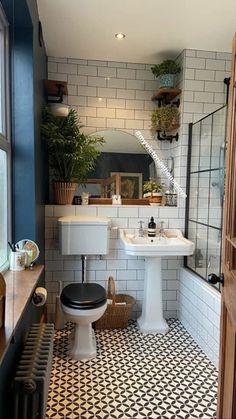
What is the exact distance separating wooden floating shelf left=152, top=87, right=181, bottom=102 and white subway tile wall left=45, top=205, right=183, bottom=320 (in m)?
1.11

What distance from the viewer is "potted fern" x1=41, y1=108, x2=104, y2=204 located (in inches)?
104

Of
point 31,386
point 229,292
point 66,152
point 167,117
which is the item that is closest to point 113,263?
point 66,152

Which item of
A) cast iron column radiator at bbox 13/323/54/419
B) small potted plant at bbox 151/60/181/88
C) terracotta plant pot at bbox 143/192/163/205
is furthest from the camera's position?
terracotta plant pot at bbox 143/192/163/205

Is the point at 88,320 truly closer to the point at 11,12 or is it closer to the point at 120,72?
the point at 11,12

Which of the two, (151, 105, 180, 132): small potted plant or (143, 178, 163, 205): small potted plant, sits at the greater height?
(151, 105, 180, 132): small potted plant

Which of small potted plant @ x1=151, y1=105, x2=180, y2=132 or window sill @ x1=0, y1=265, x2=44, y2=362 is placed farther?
small potted plant @ x1=151, y1=105, x2=180, y2=132

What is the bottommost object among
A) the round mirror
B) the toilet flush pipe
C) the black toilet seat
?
the black toilet seat

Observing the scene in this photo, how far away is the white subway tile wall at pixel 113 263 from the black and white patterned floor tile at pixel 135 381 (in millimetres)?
505

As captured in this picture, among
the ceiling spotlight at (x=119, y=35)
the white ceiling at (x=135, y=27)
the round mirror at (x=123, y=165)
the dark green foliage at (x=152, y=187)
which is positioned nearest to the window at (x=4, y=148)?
the white ceiling at (x=135, y=27)

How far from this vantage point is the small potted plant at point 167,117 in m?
3.03

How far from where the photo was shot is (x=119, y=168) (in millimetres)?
3186

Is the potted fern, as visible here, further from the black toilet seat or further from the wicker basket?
the wicker basket

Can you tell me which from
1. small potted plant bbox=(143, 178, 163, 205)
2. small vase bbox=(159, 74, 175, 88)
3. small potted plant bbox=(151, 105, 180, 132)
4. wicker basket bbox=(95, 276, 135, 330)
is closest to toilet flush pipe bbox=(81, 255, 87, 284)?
wicker basket bbox=(95, 276, 135, 330)

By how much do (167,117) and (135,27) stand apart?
0.85 meters
